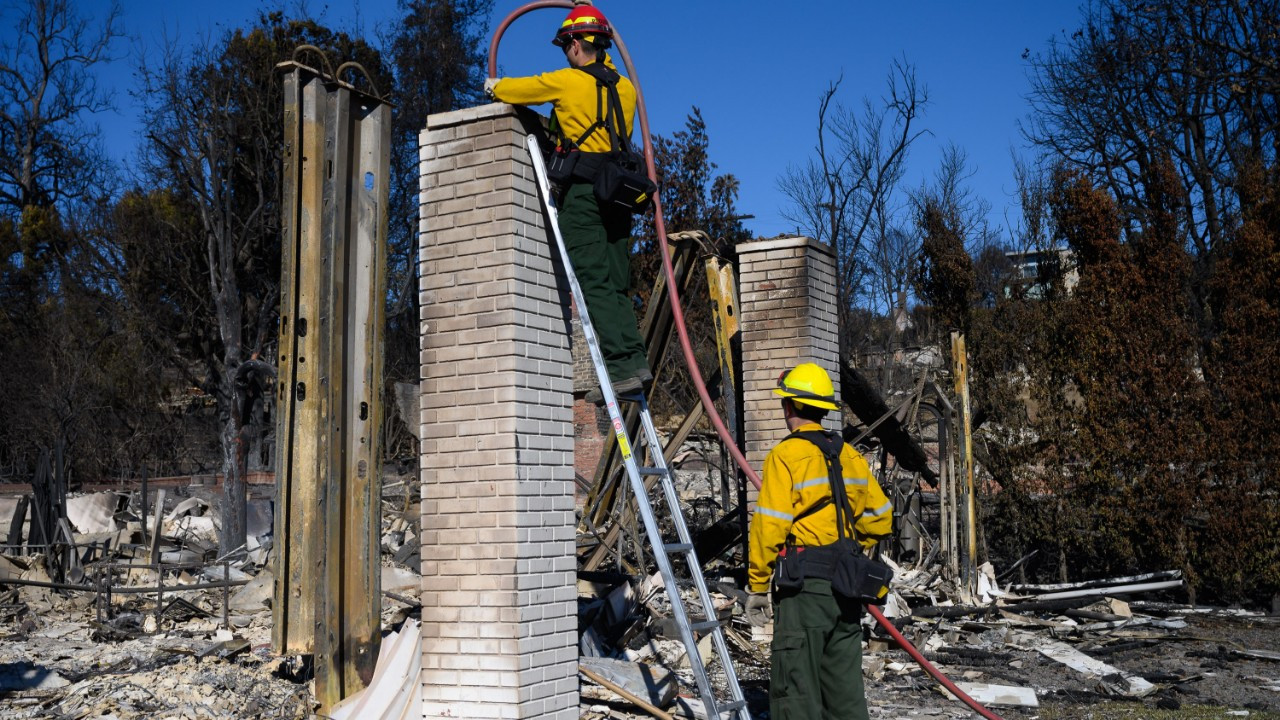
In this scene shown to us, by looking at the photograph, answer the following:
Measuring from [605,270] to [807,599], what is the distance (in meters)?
1.98

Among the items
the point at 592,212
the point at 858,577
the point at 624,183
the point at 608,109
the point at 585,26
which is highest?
the point at 585,26

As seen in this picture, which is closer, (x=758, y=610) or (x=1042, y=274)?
(x=758, y=610)

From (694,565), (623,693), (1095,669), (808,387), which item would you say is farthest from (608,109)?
(1095,669)

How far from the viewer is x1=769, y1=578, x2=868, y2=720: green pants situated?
15.6 feet

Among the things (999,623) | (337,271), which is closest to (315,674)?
(337,271)

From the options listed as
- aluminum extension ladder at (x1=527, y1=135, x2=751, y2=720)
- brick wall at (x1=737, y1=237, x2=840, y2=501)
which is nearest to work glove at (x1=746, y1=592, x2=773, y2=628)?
brick wall at (x1=737, y1=237, x2=840, y2=501)

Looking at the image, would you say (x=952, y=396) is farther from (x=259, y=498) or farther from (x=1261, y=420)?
(x=259, y=498)

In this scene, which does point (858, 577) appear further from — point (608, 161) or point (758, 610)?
point (758, 610)

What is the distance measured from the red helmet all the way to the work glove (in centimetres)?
497

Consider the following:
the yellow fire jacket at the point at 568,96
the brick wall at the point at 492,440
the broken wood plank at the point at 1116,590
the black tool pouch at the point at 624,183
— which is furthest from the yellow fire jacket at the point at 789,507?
the broken wood plank at the point at 1116,590

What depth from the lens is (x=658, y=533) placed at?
16.2 feet

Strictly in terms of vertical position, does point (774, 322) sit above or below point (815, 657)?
above

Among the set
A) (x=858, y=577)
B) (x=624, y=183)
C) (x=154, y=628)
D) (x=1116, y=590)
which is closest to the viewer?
(x=858, y=577)

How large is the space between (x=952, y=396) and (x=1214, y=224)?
7147 mm
